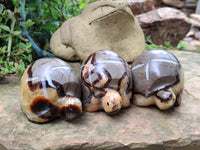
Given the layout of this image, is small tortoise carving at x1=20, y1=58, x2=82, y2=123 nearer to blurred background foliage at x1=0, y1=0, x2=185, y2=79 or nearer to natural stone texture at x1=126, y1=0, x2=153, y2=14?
blurred background foliage at x1=0, y1=0, x2=185, y2=79

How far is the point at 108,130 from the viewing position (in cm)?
126

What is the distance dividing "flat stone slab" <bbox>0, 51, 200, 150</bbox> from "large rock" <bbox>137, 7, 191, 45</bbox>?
2547 millimetres

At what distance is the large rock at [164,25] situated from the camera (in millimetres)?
3805

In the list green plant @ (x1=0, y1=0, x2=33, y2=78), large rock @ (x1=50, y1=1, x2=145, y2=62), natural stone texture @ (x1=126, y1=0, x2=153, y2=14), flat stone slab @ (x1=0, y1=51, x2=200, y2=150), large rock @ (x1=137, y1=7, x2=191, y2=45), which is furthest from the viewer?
natural stone texture @ (x1=126, y1=0, x2=153, y2=14)

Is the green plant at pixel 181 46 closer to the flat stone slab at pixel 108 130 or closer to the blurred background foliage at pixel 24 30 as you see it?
the blurred background foliage at pixel 24 30

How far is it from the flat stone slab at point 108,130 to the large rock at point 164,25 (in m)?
2.55

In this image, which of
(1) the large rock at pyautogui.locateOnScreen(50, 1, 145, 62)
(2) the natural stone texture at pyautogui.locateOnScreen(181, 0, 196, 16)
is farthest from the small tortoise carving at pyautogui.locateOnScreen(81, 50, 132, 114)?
(2) the natural stone texture at pyautogui.locateOnScreen(181, 0, 196, 16)

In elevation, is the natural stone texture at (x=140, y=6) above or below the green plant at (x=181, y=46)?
above

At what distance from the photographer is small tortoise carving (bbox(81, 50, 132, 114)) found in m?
1.31

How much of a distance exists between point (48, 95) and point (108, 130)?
371 mm

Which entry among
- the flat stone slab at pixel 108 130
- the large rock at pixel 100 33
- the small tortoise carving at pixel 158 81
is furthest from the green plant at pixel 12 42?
the small tortoise carving at pixel 158 81

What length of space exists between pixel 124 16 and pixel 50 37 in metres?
0.84

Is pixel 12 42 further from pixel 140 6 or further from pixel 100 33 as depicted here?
pixel 140 6

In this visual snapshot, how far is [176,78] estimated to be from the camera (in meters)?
1.41
